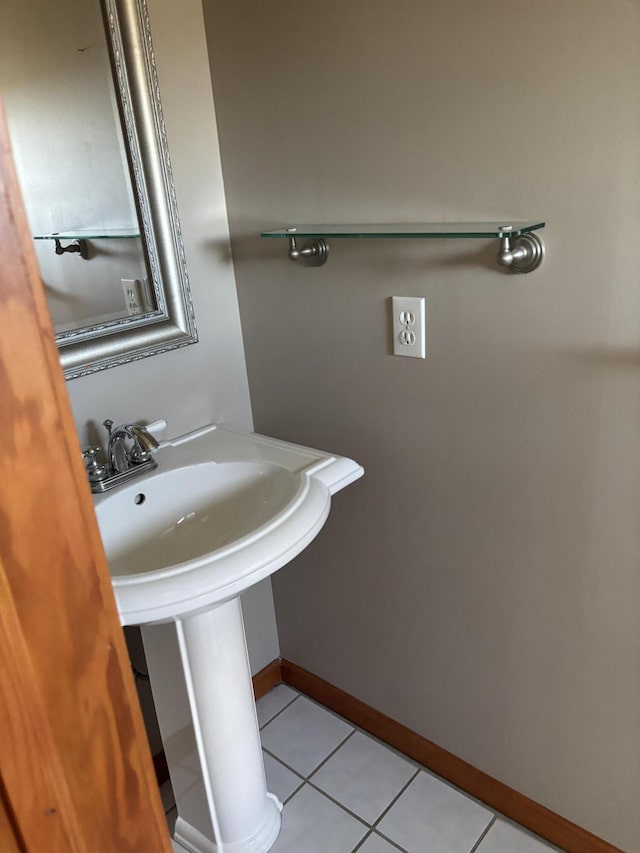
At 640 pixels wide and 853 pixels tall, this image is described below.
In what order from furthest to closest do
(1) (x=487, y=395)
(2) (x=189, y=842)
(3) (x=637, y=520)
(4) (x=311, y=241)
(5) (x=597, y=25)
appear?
(2) (x=189, y=842) → (4) (x=311, y=241) → (1) (x=487, y=395) → (3) (x=637, y=520) → (5) (x=597, y=25)

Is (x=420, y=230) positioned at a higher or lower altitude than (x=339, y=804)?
higher

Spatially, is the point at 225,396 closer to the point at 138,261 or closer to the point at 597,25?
the point at 138,261

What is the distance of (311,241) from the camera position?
1.42m

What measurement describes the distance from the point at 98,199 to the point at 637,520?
3.79ft

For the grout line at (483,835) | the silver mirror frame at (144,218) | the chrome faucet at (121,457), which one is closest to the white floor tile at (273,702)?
the grout line at (483,835)

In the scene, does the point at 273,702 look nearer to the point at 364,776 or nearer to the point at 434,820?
the point at 364,776

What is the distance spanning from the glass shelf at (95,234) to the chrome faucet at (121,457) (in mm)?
360

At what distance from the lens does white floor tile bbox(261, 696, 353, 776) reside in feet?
5.71

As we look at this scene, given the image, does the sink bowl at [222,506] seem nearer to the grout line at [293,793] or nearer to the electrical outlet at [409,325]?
the electrical outlet at [409,325]

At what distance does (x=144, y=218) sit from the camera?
141 centimetres

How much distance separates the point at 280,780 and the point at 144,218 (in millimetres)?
1341

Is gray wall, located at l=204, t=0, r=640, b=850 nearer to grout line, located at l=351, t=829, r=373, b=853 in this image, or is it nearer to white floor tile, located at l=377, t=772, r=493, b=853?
white floor tile, located at l=377, t=772, r=493, b=853

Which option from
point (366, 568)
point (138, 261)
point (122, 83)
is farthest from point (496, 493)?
point (122, 83)

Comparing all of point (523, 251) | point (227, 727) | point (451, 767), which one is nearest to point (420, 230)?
point (523, 251)
